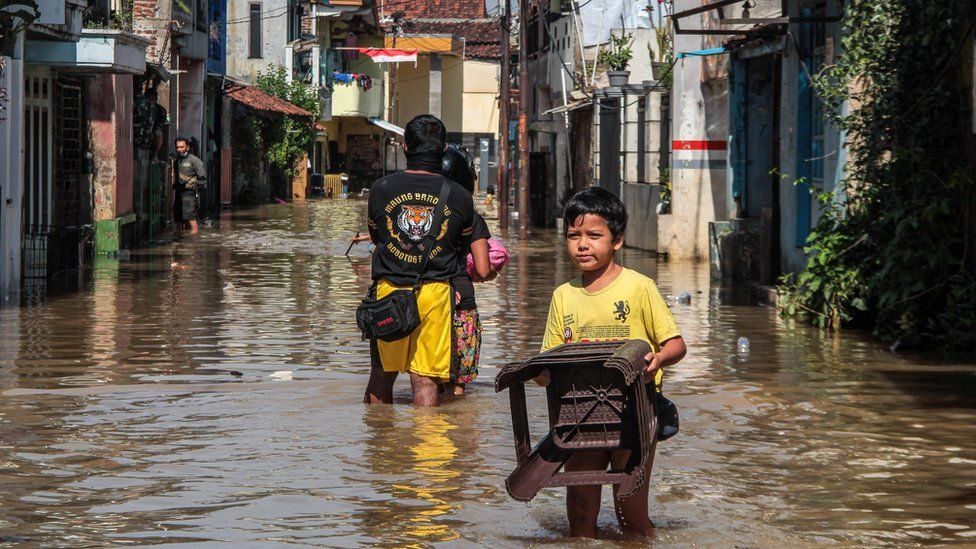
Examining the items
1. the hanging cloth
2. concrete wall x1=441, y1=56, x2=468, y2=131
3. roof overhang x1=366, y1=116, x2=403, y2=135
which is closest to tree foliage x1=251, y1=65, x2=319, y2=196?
roof overhang x1=366, y1=116, x2=403, y2=135

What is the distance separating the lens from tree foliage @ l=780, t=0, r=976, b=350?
12.6 metres

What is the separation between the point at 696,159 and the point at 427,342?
15712 mm

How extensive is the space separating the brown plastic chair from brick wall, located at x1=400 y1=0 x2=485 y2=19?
7909 centimetres

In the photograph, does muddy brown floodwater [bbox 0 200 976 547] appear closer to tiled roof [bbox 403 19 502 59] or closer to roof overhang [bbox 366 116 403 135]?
roof overhang [bbox 366 116 403 135]

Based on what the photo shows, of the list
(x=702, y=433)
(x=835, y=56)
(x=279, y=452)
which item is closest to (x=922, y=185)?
(x=835, y=56)

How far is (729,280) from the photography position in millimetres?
20125

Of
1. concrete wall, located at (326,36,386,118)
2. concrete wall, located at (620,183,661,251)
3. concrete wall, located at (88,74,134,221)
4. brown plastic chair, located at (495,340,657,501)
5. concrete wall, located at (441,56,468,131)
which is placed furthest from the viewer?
concrete wall, located at (441,56,468,131)

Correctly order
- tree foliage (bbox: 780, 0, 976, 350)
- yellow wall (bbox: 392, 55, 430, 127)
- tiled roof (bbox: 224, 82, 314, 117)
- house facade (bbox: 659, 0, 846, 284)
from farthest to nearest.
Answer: yellow wall (bbox: 392, 55, 430, 127)
tiled roof (bbox: 224, 82, 314, 117)
house facade (bbox: 659, 0, 846, 284)
tree foliage (bbox: 780, 0, 976, 350)

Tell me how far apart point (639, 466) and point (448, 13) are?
261 ft

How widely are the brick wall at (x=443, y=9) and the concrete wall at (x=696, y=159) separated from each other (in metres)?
60.3

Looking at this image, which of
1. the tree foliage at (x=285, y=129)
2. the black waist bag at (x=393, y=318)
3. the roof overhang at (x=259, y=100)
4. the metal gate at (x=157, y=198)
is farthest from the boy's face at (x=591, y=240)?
the tree foliage at (x=285, y=129)

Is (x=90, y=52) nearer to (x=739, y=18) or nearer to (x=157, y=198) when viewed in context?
(x=739, y=18)

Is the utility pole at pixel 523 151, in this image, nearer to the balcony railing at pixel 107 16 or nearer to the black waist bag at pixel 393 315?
the balcony railing at pixel 107 16

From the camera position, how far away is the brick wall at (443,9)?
83812 millimetres
